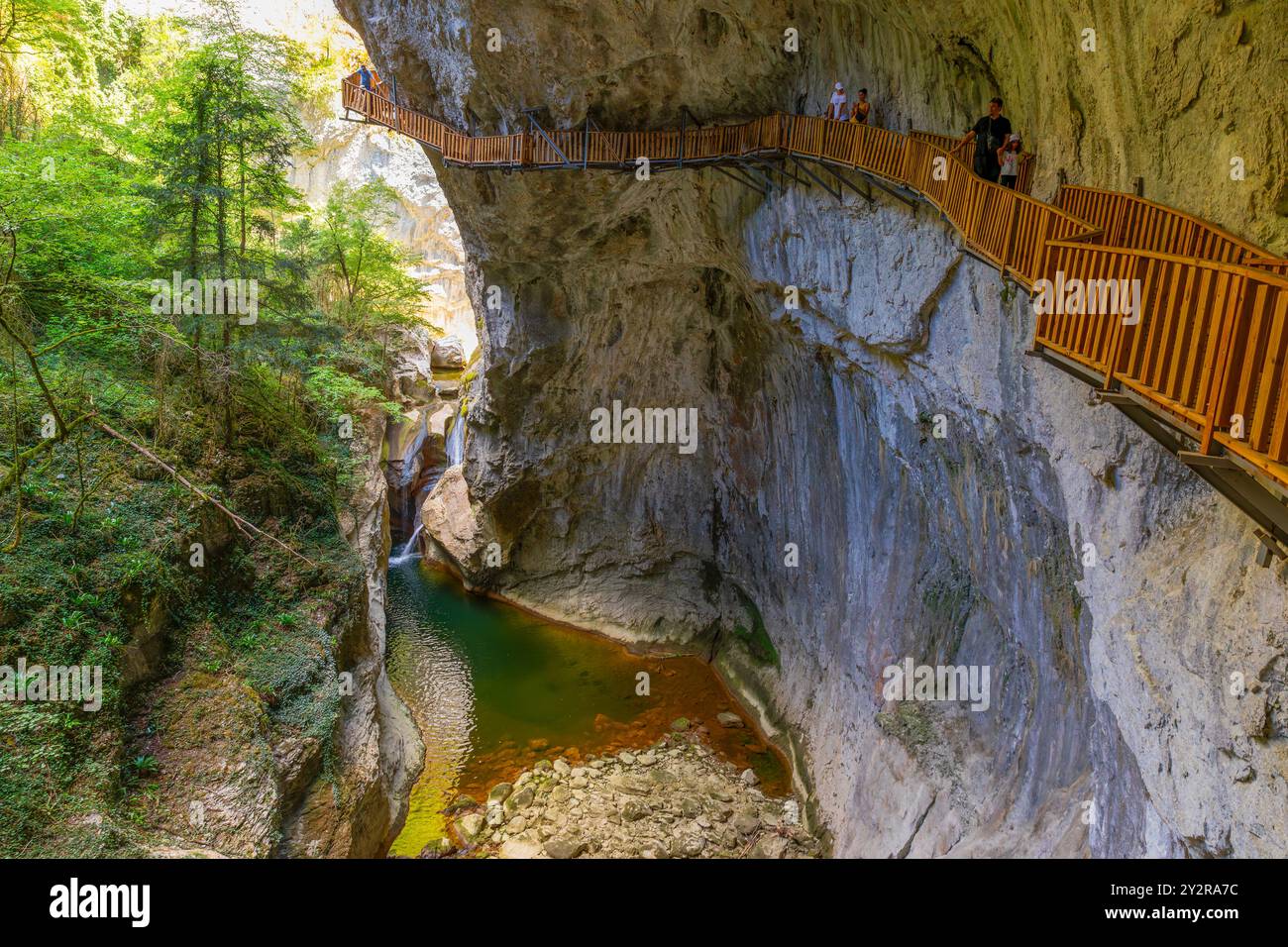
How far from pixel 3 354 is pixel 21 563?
4.65m

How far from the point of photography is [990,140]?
862 cm

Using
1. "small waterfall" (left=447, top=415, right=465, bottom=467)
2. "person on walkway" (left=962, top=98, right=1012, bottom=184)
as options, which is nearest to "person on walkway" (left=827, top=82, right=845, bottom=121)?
"person on walkway" (left=962, top=98, right=1012, bottom=184)

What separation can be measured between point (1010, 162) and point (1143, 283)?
3.83m

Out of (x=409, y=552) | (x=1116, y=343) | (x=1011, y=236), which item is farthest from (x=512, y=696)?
(x=1116, y=343)

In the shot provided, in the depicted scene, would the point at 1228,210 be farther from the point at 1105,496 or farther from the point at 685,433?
the point at 685,433

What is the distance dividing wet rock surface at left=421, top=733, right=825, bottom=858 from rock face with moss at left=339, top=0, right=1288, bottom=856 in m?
1.40

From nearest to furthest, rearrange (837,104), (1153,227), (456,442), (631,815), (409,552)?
(1153,227)
(837,104)
(631,815)
(409,552)
(456,442)

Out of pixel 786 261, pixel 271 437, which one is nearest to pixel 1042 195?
pixel 786 261

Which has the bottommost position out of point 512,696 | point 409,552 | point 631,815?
point 512,696

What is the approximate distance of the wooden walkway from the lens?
3.99 m

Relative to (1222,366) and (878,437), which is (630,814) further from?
(1222,366)

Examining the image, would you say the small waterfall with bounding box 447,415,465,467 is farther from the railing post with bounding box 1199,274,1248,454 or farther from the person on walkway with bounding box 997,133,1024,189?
the railing post with bounding box 1199,274,1248,454

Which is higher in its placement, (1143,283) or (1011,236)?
(1011,236)

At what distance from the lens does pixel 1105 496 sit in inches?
254
